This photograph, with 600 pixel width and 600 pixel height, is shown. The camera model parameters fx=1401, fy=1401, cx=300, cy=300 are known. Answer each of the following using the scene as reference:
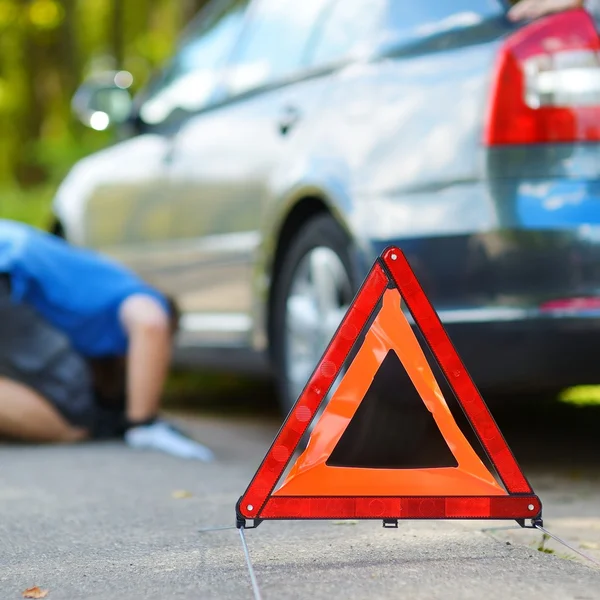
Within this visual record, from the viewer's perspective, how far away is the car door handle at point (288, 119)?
5.19 meters

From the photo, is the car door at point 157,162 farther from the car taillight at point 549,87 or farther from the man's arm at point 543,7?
the car taillight at point 549,87

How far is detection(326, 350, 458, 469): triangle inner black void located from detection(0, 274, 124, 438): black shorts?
2093mm

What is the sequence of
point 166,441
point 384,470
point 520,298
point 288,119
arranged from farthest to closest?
1. point 166,441
2. point 288,119
3. point 520,298
4. point 384,470

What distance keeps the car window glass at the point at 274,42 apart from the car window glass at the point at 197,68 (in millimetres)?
158

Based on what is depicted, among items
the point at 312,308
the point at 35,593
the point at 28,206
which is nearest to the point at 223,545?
the point at 35,593

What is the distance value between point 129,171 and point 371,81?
7.47 feet

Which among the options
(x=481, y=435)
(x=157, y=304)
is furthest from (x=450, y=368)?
(x=157, y=304)

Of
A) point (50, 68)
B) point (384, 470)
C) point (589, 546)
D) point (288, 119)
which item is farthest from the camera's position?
point (50, 68)

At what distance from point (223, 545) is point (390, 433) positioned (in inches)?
21.1

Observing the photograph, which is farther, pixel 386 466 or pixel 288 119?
pixel 288 119

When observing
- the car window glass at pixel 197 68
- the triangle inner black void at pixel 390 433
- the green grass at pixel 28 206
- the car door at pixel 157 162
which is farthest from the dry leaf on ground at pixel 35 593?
the green grass at pixel 28 206

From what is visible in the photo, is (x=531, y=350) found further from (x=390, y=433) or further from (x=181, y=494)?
(x=181, y=494)

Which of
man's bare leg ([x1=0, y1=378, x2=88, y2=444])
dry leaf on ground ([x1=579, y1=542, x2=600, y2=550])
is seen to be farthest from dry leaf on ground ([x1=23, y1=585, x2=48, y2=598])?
man's bare leg ([x1=0, y1=378, x2=88, y2=444])

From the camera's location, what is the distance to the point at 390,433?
3676 mm
